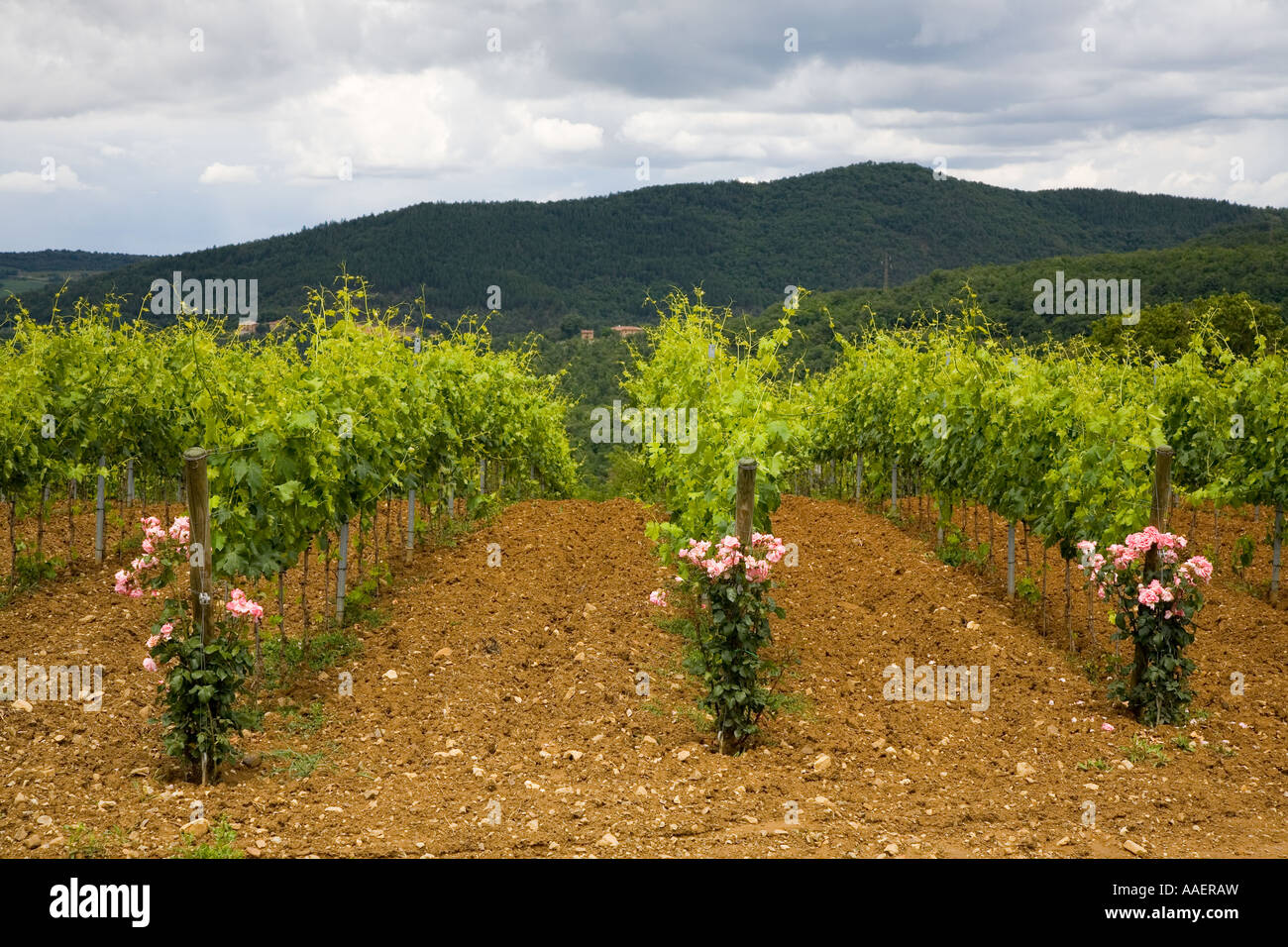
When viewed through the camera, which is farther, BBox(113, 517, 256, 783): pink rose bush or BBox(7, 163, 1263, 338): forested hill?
BBox(7, 163, 1263, 338): forested hill

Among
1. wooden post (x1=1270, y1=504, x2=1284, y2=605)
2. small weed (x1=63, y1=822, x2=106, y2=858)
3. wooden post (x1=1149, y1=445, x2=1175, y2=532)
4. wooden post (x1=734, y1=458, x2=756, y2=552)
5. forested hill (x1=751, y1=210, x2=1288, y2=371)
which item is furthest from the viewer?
forested hill (x1=751, y1=210, x2=1288, y2=371)

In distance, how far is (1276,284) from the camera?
4375 centimetres

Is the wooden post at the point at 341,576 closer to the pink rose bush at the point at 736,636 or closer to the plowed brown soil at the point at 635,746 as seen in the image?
the plowed brown soil at the point at 635,746

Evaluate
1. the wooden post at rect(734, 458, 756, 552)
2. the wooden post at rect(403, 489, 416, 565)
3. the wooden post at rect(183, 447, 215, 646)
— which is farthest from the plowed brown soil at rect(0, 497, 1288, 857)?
the wooden post at rect(734, 458, 756, 552)

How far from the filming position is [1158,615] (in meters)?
8.15

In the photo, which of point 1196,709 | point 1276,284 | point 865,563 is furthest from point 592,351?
point 1196,709

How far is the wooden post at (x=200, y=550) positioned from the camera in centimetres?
639

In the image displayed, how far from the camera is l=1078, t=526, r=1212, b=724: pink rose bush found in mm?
7996

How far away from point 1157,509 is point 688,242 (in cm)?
6958

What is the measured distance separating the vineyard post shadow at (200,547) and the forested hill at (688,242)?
4939 centimetres

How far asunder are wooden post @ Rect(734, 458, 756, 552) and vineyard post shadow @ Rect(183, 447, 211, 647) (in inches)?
135

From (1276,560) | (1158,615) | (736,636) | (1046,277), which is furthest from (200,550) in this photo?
(1046,277)

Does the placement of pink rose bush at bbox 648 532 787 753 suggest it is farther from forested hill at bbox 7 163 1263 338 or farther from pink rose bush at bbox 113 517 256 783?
forested hill at bbox 7 163 1263 338

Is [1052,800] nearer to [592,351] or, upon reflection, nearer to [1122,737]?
[1122,737]
